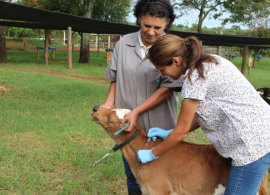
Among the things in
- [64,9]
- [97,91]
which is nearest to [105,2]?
[64,9]

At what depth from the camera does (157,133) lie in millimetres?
2699

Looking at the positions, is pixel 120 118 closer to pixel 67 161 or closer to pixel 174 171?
pixel 174 171

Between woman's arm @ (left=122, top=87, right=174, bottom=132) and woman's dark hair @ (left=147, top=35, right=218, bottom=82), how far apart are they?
0.51 meters

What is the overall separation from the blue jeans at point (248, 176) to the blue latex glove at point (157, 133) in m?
0.74

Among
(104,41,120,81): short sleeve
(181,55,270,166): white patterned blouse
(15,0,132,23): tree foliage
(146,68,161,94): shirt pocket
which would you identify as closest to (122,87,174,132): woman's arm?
(146,68,161,94): shirt pocket

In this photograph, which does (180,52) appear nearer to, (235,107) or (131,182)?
(235,107)

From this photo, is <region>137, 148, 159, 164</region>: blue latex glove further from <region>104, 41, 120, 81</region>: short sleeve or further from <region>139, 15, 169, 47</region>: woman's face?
<region>139, 15, 169, 47</region>: woman's face

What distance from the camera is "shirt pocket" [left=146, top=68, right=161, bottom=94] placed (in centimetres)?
272

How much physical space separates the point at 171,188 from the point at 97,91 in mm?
7179

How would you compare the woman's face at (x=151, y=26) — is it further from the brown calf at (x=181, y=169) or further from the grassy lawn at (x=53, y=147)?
the grassy lawn at (x=53, y=147)

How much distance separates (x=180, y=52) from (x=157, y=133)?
90cm

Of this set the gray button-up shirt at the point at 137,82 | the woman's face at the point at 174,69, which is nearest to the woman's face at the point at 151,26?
the gray button-up shirt at the point at 137,82

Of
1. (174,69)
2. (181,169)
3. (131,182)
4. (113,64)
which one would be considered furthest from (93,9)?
(174,69)

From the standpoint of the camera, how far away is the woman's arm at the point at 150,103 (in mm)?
2662
